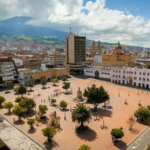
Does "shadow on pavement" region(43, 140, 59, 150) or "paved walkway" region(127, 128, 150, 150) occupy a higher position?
"shadow on pavement" region(43, 140, 59, 150)

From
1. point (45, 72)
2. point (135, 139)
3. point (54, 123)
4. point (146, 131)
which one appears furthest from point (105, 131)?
A: point (45, 72)

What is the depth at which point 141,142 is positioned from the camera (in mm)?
23688

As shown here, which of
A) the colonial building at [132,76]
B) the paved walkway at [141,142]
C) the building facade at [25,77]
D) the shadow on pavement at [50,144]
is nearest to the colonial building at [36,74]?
the building facade at [25,77]

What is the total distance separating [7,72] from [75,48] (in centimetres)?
4112

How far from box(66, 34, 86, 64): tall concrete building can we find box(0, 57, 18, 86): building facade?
3530 cm

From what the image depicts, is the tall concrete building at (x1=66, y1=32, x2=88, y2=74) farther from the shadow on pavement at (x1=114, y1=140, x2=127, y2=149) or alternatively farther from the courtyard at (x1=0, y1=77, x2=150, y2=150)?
the shadow on pavement at (x1=114, y1=140, x2=127, y2=149)

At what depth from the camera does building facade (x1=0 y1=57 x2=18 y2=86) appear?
5691 cm

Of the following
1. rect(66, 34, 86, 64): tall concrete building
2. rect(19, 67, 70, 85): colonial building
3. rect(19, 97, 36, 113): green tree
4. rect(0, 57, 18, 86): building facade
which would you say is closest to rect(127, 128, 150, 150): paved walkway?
rect(19, 97, 36, 113): green tree

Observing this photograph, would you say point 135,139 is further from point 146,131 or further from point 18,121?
point 18,121

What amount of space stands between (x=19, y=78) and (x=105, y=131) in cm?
→ 4611

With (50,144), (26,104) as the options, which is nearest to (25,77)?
(26,104)

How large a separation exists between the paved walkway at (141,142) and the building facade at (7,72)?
50.6 m

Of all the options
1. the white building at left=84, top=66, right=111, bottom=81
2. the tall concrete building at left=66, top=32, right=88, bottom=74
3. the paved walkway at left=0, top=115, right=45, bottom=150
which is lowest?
the paved walkway at left=0, top=115, right=45, bottom=150

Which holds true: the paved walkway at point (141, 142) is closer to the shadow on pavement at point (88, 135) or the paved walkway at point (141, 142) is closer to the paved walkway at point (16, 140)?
the shadow on pavement at point (88, 135)
